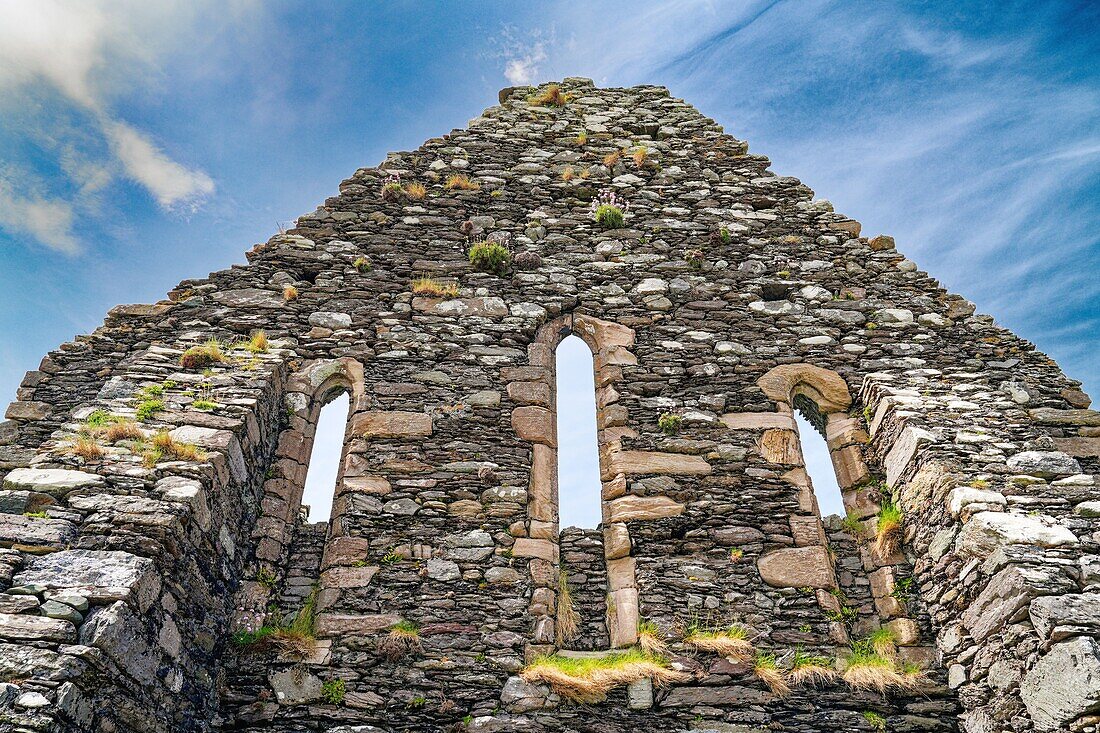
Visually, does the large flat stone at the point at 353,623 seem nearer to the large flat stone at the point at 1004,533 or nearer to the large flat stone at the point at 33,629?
the large flat stone at the point at 33,629

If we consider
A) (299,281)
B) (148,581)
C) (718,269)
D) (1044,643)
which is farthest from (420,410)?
(1044,643)

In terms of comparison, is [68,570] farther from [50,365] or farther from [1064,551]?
[1064,551]

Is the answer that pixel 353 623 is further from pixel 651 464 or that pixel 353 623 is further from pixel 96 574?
pixel 651 464

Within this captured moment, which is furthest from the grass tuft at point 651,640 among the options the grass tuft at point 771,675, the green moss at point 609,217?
the green moss at point 609,217

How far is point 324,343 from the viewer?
26.5 feet

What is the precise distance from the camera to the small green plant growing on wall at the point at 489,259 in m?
8.90

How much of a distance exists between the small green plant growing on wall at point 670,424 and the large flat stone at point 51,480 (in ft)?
15.6

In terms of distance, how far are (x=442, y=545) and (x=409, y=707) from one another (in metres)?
1.35

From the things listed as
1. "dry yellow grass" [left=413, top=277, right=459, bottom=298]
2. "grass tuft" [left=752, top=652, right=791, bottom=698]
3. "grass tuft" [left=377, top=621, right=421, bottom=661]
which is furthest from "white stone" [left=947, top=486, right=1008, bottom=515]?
"dry yellow grass" [left=413, top=277, right=459, bottom=298]

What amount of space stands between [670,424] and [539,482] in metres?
1.43

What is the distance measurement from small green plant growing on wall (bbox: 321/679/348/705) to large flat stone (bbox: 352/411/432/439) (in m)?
2.28

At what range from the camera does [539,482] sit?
23.3 feet

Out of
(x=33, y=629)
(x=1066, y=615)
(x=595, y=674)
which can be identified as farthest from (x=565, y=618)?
(x=33, y=629)

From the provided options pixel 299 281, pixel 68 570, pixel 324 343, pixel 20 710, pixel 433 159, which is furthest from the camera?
pixel 433 159
